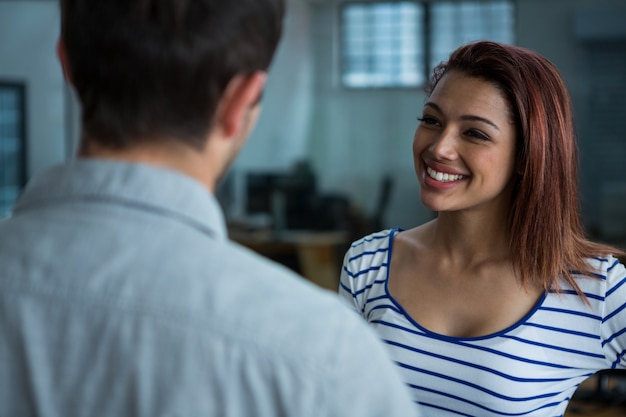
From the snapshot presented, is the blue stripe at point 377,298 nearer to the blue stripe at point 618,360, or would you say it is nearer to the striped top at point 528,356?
the striped top at point 528,356

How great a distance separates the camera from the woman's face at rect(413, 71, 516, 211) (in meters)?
1.61

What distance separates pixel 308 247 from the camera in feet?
18.4

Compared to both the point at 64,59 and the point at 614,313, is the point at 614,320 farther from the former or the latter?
the point at 64,59

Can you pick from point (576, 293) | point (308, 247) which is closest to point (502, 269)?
point (576, 293)

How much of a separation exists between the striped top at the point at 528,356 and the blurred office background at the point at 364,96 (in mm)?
3436

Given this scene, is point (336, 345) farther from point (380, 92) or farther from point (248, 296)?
point (380, 92)

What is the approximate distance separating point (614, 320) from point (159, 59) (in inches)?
45.3

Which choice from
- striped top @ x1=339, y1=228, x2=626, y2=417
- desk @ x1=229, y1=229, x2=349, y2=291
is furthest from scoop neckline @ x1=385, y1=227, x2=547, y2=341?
desk @ x1=229, y1=229, x2=349, y2=291

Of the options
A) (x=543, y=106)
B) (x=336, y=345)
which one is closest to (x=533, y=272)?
(x=543, y=106)

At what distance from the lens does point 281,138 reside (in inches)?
214

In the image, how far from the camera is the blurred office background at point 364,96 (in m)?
4.88

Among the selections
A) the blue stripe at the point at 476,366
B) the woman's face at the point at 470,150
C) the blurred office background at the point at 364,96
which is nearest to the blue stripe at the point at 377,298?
the blue stripe at the point at 476,366

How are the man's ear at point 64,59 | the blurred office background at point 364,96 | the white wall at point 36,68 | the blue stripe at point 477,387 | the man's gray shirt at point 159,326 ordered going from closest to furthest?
the man's gray shirt at point 159,326
the man's ear at point 64,59
the blue stripe at point 477,387
the blurred office background at point 364,96
the white wall at point 36,68

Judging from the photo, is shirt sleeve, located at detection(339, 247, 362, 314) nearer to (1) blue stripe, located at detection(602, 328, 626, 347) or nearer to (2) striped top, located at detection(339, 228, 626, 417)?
(2) striped top, located at detection(339, 228, 626, 417)
